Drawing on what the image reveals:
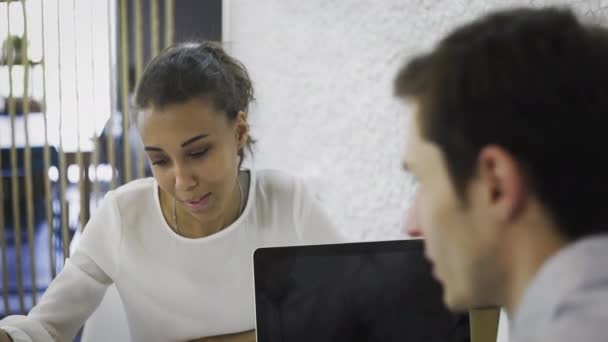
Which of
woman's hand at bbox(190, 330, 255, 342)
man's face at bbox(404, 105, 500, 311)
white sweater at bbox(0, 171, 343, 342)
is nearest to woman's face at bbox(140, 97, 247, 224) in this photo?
white sweater at bbox(0, 171, 343, 342)

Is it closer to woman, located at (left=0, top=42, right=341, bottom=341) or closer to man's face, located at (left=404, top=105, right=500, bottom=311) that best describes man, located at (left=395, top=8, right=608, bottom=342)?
man's face, located at (left=404, top=105, right=500, bottom=311)

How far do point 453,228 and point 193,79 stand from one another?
745 mm

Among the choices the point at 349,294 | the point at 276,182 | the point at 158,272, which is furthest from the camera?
the point at 276,182

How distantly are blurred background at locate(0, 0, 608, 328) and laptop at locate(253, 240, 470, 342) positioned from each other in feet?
3.38

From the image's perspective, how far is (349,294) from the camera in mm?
833

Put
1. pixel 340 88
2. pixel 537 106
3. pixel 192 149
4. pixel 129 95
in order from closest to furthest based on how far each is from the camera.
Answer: pixel 537 106, pixel 192 149, pixel 340 88, pixel 129 95

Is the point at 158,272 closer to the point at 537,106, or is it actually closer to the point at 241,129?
the point at 241,129

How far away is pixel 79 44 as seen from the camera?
2.51m

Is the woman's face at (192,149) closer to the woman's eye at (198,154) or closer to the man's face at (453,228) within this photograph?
the woman's eye at (198,154)

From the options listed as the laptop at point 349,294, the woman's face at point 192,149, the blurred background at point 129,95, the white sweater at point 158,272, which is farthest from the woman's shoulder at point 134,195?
the blurred background at point 129,95

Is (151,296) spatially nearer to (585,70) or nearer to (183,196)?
(183,196)

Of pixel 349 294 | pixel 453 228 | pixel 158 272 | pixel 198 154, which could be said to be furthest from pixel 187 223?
pixel 453 228

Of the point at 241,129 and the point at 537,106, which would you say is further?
the point at 241,129

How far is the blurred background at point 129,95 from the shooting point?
6.52 ft
